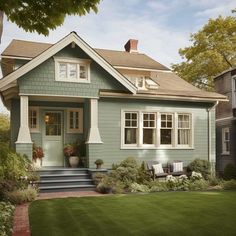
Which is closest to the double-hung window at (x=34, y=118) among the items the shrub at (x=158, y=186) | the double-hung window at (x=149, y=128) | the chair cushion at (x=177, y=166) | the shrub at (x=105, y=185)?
the shrub at (x=105, y=185)

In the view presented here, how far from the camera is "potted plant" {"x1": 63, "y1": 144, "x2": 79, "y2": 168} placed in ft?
53.8

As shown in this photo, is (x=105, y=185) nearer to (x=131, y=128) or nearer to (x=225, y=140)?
(x=131, y=128)

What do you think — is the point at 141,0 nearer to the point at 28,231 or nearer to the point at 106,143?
the point at 28,231

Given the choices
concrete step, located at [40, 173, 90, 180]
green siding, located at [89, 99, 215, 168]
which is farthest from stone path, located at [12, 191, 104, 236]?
green siding, located at [89, 99, 215, 168]

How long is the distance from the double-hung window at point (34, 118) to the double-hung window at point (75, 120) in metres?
1.50

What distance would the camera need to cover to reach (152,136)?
17609 millimetres

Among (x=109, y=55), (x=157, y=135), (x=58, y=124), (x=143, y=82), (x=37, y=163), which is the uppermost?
(x=109, y=55)

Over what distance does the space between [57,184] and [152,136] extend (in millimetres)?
5563

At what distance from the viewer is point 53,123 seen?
17125mm

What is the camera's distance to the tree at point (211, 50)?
31438mm

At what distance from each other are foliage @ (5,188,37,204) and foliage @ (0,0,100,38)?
680 cm

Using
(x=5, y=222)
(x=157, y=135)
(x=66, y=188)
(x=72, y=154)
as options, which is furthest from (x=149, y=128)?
(x=5, y=222)

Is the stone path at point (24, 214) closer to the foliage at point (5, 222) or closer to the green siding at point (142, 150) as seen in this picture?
the foliage at point (5, 222)

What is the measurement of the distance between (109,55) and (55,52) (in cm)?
678
